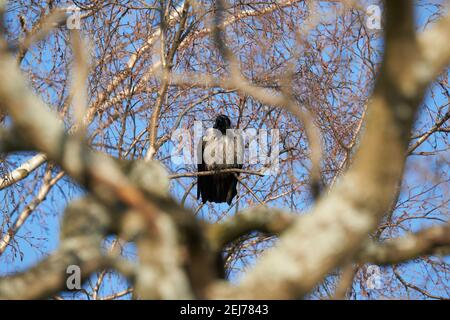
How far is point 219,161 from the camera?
7984mm

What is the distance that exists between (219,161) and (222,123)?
992 mm

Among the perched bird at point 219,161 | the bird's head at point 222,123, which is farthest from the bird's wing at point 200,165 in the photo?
the bird's head at point 222,123

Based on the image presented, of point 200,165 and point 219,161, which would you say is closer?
point 200,165

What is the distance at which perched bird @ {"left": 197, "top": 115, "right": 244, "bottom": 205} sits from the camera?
294 inches

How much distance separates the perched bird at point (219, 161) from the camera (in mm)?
7473

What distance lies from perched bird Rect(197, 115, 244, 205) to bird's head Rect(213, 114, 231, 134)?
0.11 feet

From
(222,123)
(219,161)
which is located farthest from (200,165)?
(222,123)

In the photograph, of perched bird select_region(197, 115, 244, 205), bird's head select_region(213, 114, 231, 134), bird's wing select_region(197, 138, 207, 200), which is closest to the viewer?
bird's head select_region(213, 114, 231, 134)

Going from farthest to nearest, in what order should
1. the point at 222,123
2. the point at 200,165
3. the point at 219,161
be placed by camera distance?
the point at 219,161
the point at 200,165
the point at 222,123

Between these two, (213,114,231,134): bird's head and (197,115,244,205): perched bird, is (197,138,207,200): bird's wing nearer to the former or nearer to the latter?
(197,115,244,205): perched bird

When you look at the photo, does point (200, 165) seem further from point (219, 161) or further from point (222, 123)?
point (222, 123)

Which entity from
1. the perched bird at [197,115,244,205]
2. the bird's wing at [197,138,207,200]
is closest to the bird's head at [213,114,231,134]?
the perched bird at [197,115,244,205]
